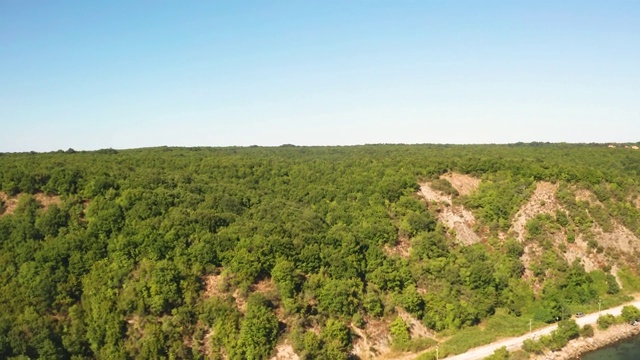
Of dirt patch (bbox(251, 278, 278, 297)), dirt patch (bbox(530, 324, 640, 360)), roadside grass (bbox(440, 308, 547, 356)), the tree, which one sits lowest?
dirt patch (bbox(530, 324, 640, 360))

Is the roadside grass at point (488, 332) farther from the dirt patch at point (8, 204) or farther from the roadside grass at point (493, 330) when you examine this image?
the dirt patch at point (8, 204)

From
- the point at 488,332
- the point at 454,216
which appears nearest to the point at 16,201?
the point at 488,332

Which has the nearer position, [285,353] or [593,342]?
[285,353]

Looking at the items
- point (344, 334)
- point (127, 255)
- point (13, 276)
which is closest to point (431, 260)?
point (344, 334)

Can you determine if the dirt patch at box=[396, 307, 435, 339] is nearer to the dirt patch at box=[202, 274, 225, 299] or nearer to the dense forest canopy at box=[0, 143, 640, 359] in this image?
the dense forest canopy at box=[0, 143, 640, 359]

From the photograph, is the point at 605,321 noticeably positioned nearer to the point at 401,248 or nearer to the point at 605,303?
the point at 605,303

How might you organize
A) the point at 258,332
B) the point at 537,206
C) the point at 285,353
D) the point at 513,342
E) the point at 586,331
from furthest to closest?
the point at 537,206
the point at 586,331
the point at 513,342
the point at 285,353
the point at 258,332

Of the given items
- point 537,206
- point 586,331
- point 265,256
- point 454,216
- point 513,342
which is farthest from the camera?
point 537,206

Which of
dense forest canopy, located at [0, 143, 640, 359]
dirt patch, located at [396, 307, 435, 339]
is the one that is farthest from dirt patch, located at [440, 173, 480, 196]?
dirt patch, located at [396, 307, 435, 339]
